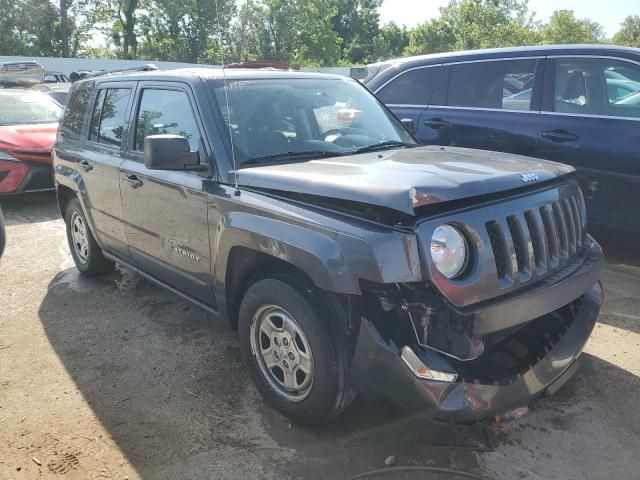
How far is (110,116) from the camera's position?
14.6ft

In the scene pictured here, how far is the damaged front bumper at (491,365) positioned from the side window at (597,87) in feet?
8.31

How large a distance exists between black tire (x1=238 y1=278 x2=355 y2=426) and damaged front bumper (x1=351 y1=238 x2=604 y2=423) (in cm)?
16

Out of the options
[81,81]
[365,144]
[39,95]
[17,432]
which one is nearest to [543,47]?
[365,144]

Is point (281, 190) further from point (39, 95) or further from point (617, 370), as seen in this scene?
point (39, 95)

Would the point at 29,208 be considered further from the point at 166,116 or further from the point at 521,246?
the point at 521,246

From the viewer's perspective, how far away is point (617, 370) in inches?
135

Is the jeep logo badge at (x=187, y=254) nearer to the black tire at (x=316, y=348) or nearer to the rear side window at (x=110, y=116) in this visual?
the black tire at (x=316, y=348)

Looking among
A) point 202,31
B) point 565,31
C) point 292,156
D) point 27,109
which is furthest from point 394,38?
point 292,156

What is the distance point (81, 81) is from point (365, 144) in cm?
313

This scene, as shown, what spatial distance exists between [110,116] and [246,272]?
7.20ft

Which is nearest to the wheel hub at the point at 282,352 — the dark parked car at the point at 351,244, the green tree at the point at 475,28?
the dark parked car at the point at 351,244

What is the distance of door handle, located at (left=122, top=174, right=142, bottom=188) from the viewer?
12.8 ft

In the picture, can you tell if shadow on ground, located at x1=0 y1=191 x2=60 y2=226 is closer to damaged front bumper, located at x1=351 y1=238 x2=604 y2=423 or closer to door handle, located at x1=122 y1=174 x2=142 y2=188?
door handle, located at x1=122 y1=174 x2=142 y2=188

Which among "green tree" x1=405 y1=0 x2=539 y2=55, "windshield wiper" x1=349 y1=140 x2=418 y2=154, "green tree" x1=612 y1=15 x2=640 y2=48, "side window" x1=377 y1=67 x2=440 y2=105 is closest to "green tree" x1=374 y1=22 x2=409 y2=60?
"green tree" x1=405 y1=0 x2=539 y2=55
